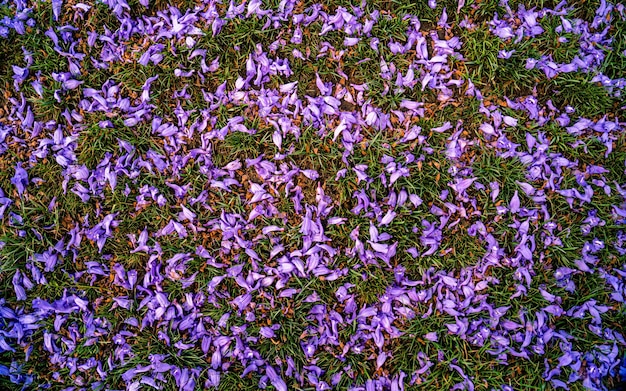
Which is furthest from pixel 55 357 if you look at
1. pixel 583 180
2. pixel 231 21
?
pixel 583 180

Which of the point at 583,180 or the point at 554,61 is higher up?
the point at 554,61

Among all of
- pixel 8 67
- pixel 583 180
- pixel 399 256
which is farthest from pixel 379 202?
pixel 8 67

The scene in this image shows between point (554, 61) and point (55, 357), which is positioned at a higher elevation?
point (554, 61)

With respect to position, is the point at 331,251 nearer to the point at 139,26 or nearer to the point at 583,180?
the point at 583,180

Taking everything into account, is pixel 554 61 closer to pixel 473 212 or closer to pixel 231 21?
pixel 473 212

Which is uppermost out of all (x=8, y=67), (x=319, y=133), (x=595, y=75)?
(x=8, y=67)

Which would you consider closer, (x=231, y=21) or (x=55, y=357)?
(x=55, y=357)
